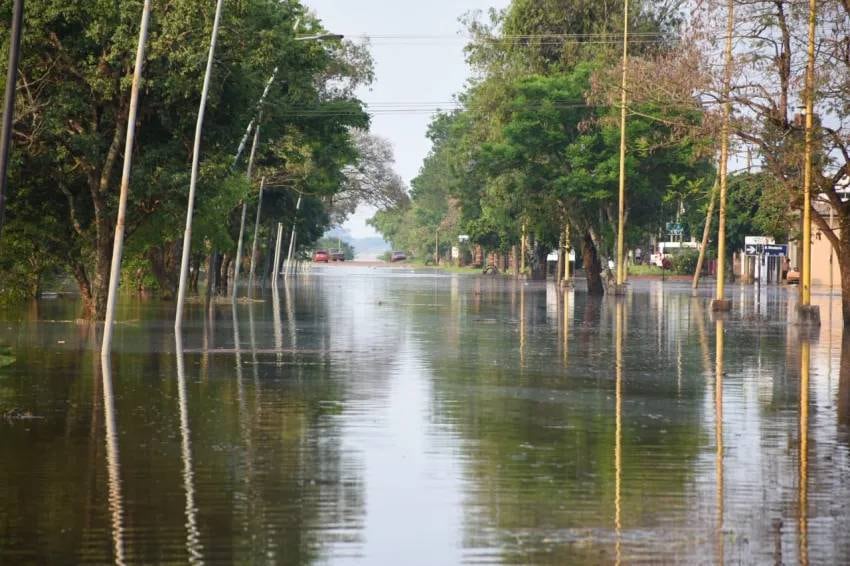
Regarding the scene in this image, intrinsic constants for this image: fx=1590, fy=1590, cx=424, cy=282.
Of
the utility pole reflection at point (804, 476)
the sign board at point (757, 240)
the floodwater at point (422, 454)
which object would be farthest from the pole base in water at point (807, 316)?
the sign board at point (757, 240)

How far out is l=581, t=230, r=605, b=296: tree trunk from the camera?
2943 inches

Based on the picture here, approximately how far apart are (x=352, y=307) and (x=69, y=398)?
34.4 m

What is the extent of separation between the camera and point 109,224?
131 feet

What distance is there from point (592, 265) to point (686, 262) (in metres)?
49.4

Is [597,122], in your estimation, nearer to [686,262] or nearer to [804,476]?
[804,476]

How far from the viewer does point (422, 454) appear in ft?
48.0

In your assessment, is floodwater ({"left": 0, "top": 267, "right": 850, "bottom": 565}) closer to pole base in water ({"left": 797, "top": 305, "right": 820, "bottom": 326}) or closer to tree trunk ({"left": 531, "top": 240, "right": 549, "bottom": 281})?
pole base in water ({"left": 797, "top": 305, "right": 820, "bottom": 326})

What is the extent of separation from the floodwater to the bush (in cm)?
9179

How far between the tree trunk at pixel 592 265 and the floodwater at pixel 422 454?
43.0m

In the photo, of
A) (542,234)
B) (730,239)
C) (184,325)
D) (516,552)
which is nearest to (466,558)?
(516,552)

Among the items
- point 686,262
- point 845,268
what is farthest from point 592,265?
point 686,262

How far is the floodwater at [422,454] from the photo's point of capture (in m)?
10.1

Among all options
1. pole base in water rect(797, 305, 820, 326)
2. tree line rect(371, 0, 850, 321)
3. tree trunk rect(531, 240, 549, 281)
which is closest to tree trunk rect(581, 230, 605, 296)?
tree line rect(371, 0, 850, 321)

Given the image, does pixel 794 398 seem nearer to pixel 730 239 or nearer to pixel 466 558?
pixel 466 558
